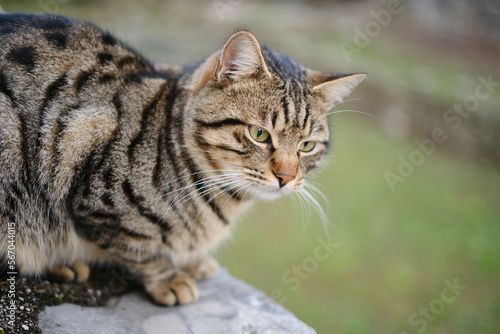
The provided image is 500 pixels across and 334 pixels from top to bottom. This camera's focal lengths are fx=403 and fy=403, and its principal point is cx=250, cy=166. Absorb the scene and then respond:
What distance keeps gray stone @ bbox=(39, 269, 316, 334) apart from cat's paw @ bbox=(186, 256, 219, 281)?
0.33 feet

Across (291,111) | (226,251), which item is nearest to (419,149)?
(226,251)

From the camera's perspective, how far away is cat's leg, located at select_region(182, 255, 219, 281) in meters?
2.15

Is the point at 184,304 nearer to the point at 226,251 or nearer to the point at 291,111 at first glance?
the point at 291,111

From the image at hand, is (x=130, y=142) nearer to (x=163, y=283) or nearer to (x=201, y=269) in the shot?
(x=163, y=283)

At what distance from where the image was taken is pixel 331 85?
5.97 feet

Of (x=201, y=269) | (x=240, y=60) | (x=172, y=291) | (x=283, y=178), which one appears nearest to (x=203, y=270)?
(x=201, y=269)

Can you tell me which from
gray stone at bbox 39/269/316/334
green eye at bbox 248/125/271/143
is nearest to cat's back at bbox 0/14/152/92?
green eye at bbox 248/125/271/143

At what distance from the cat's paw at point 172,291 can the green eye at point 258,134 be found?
80cm

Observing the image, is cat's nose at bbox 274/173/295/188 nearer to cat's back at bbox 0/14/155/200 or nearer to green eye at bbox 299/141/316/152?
green eye at bbox 299/141/316/152

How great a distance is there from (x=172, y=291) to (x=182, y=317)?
14 centimetres

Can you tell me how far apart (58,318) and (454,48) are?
6.57 meters

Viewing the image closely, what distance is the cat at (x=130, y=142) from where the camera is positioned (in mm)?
1566

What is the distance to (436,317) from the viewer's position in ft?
9.34

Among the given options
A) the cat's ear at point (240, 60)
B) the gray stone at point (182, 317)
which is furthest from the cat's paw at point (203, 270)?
the cat's ear at point (240, 60)
